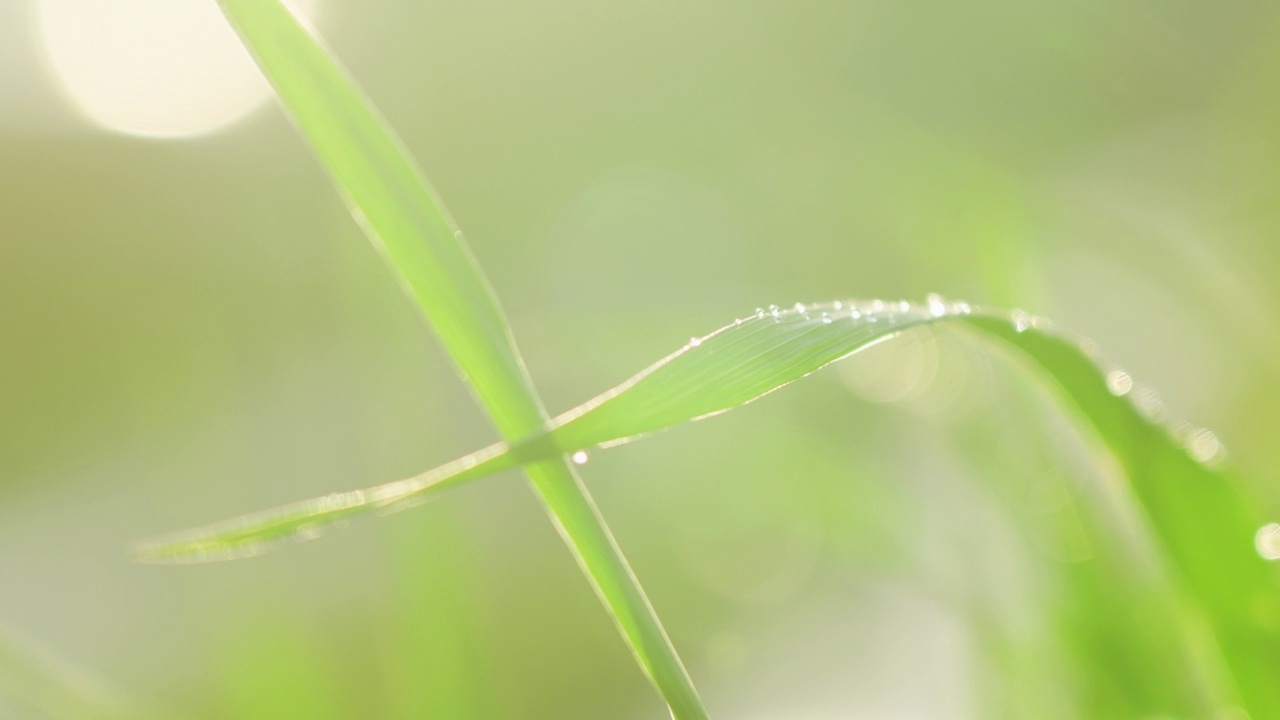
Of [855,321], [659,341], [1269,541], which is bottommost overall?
[1269,541]

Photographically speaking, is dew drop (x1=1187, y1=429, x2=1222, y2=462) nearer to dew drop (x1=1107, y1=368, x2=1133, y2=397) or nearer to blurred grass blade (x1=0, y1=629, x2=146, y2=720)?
dew drop (x1=1107, y1=368, x2=1133, y2=397)

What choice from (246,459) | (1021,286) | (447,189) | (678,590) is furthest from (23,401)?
(1021,286)

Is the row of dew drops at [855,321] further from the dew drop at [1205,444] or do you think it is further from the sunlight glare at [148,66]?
the sunlight glare at [148,66]

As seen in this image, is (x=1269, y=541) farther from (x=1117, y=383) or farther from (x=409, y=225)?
(x=409, y=225)

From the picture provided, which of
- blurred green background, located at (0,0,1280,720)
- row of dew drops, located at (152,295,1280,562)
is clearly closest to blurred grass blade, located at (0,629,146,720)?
blurred green background, located at (0,0,1280,720)

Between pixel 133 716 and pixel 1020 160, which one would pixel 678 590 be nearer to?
pixel 133 716

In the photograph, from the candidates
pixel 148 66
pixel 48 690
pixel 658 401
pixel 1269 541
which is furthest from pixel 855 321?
pixel 148 66

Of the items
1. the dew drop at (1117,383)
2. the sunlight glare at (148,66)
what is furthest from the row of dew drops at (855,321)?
the sunlight glare at (148,66)
